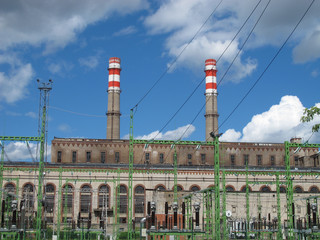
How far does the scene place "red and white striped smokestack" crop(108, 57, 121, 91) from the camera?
68275 mm

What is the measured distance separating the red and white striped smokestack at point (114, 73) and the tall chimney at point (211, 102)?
1343cm

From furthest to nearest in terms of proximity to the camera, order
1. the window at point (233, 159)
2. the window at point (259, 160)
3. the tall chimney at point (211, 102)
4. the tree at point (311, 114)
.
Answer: the tall chimney at point (211, 102) < the window at point (259, 160) < the window at point (233, 159) < the tree at point (311, 114)

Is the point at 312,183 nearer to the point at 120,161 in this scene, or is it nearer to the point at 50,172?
the point at 120,161

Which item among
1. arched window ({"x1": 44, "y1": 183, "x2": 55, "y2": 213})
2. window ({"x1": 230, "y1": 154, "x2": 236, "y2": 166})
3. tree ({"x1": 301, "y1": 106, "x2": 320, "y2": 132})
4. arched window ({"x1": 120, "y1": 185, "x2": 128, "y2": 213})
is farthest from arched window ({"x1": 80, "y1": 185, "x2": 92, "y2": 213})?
tree ({"x1": 301, "y1": 106, "x2": 320, "y2": 132})

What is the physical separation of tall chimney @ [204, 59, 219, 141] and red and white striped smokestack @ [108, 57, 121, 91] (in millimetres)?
13428

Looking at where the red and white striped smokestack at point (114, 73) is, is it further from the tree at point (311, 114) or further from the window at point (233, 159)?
the tree at point (311, 114)

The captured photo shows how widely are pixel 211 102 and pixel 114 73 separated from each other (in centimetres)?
1524

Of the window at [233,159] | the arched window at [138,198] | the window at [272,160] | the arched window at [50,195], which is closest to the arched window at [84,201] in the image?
the arched window at [50,195]

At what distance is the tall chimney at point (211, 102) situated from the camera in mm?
68250

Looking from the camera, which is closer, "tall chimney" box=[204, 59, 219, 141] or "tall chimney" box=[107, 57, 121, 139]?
"tall chimney" box=[107, 57, 121, 139]

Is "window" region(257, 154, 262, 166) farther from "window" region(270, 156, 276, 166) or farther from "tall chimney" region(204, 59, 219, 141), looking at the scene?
"tall chimney" region(204, 59, 219, 141)

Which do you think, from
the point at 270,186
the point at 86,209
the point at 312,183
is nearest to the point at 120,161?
the point at 86,209

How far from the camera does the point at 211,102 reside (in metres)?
68.8

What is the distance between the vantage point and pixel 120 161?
6462 centimetres
